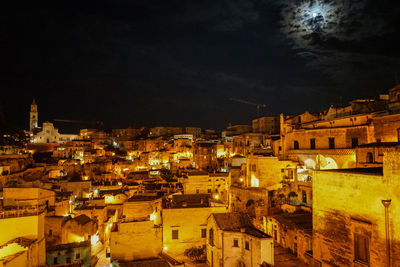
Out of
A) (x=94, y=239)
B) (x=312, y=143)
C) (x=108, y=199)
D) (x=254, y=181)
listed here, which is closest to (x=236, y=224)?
(x=254, y=181)

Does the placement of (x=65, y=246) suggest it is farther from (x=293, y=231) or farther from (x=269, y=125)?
(x=269, y=125)

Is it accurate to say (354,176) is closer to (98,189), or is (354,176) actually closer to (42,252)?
(42,252)

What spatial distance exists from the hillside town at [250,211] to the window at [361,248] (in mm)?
32

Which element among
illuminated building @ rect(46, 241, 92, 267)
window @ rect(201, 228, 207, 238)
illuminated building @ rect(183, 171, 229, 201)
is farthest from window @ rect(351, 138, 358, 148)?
illuminated building @ rect(46, 241, 92, 267)

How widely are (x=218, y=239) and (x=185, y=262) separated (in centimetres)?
373

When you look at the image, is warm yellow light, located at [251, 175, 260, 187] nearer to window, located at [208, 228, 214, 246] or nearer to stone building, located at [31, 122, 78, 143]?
window, located at [208, 228, 214, 246]

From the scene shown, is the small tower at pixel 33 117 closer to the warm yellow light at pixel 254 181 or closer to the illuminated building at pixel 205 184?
the illuminated building at pixel 205 184

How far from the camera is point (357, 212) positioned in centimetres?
805

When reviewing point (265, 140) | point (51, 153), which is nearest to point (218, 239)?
point (265, 140)

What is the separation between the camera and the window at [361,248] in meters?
7.92

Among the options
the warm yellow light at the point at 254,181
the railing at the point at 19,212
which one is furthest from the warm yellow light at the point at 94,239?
the warm yellow light at the point at 254,181

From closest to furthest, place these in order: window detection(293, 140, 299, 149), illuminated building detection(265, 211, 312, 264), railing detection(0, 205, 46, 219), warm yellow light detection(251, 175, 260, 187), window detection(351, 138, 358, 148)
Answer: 1. railing detection(0, 205, 46, 219)
2. illuminated building detection(265, 211, 312, 264)
3. window detection(351, 138, 358, 148)
4. warm yellow light detection(251, 175, 260, 187)
5. window detection(293, 140, 299, 149)

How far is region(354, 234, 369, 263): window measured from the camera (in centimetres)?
792

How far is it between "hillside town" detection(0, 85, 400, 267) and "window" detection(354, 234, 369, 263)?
0.03 m
